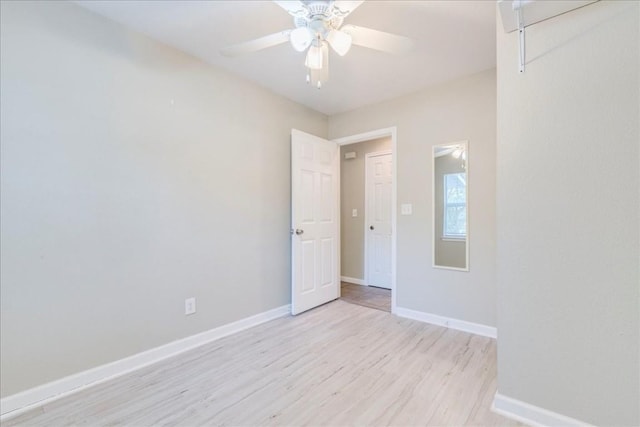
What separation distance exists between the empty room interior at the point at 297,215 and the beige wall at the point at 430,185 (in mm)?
21

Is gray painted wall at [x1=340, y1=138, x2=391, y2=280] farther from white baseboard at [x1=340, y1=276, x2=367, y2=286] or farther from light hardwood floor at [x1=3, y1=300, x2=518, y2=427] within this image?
light hardwood floor at [x1=3, y1=300, x2=518, y2=427]

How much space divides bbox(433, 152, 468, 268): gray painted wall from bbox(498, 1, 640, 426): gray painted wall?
126 cm

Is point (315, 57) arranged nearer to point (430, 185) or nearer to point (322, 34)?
point (322, 34)

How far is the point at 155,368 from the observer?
2072 mm

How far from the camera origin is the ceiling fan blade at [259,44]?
1611 millimetres

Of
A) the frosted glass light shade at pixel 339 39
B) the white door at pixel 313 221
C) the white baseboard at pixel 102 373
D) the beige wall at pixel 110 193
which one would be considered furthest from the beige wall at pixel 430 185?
the white baseboard at pixel 102 373

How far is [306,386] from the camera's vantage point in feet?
6.08

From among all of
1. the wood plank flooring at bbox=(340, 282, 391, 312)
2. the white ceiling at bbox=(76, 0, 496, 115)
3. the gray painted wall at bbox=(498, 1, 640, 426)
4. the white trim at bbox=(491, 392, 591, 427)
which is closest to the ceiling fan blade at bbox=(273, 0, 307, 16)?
the white ceiling at bbox=(76, 0, 496, 115)

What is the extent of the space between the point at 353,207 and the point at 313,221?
58.0 inches

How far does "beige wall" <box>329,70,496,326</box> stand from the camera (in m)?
2.65

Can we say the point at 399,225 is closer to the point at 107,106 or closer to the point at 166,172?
the point at 166,172

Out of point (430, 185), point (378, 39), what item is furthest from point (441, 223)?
point (378, 39)

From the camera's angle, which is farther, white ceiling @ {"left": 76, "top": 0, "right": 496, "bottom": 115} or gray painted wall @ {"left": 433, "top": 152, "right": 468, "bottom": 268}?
gray painted wall @ {"left": 433, "top": 152, "right": 468, "bottom": 268}

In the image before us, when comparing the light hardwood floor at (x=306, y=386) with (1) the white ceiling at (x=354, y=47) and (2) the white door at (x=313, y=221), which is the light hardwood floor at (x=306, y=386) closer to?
(2) the white door at (x=313, y=221)
